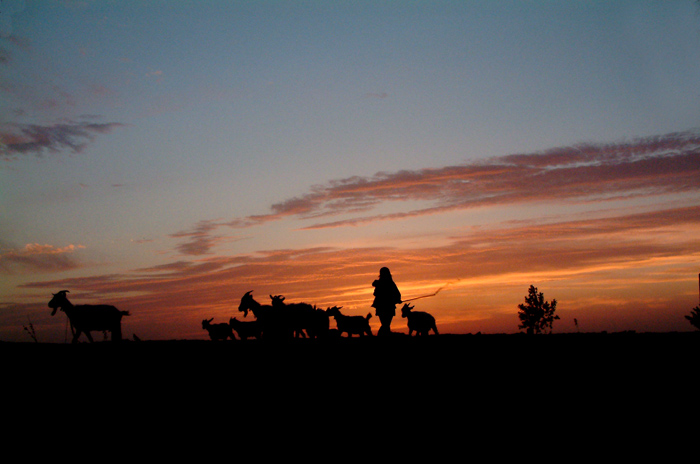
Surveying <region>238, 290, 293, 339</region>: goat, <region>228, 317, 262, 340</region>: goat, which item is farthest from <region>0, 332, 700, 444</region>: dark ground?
<region>228, 317, 262, 340</region>: goat

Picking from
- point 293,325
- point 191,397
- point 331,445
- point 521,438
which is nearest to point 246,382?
point 191,397

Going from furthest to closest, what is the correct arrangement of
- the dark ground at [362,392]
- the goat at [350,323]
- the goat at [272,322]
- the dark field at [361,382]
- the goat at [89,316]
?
the goat at [350,323], the goat at [272,322], the goat at [89,316], the dark field at [361,382], the dark ground at [362,392]

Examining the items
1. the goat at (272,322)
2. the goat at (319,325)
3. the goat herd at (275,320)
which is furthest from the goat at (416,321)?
the goat at (272,322)

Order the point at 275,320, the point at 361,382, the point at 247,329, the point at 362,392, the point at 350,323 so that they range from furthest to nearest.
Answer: the point at 247,329
the point at 350,323
the point at 275,320
the point at 361,382
the point at 362,392

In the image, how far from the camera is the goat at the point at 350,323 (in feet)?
84.3

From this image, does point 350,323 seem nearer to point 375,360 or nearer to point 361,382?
point 375,360

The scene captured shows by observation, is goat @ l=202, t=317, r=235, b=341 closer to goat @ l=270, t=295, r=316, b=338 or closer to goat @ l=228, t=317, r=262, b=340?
goat @ l=228, t=317, r=262, b=340

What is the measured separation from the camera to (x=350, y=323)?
25.8 meters

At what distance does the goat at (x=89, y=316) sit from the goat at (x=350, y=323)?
9413 millimetres

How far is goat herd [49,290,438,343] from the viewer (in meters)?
21.9

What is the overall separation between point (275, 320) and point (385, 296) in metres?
6.86

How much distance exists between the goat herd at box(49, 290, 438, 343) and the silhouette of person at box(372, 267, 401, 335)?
4.97 m

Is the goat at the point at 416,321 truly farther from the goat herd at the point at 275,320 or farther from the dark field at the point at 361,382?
the dark field at the point at 361,382

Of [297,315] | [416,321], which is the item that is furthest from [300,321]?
[416,321]
